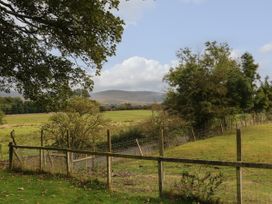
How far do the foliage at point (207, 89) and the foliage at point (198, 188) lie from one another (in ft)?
136

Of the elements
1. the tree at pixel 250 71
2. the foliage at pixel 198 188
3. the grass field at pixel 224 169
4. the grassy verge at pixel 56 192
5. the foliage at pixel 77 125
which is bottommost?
the grass field at pixel 224 169

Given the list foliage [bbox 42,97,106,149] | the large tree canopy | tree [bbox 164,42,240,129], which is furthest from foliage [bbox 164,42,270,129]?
the large tree canopy

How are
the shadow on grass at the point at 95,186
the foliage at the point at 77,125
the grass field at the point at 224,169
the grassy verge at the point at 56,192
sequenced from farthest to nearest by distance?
the foliage at the point at 77,125, the grass field at the point at 224,169, the grassy verge at the point at 56,192, the shadow on grass at the point at 95,186

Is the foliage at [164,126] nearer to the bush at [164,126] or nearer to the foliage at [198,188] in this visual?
the bush at [164,126]

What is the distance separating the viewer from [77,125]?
130 ft

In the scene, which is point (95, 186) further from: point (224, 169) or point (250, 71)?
point (250, 71)

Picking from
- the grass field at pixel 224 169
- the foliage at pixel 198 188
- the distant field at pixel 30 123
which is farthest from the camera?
the distant field at pixel 30 123

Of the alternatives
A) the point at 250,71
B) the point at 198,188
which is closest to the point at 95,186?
the point at 198,188

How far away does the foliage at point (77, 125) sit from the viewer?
39353mm

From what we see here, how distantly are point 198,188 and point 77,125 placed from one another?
26291mm

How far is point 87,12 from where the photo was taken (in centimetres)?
1808

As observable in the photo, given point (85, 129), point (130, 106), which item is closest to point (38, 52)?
point (85, 129)

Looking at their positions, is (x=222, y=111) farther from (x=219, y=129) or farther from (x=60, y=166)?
(x=60, y=166)

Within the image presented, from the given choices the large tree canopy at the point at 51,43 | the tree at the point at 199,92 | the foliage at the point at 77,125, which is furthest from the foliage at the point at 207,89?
the large tree canopy at the point at 51,43
